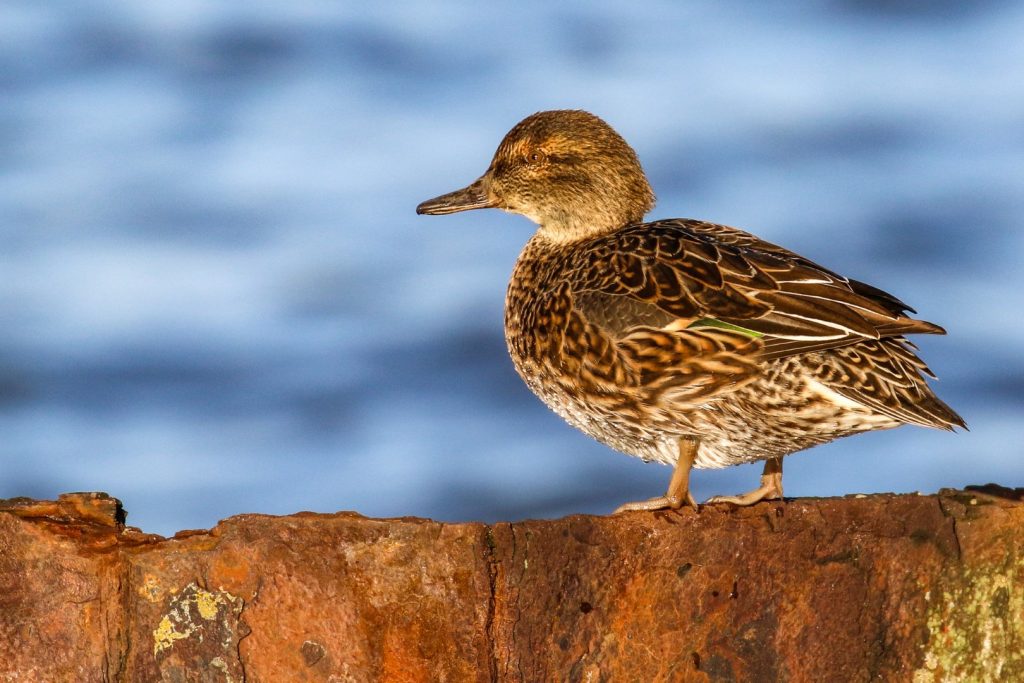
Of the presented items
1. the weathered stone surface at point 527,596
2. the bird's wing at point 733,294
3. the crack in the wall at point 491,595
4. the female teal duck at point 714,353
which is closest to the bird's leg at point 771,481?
the female teal duck at point 714,353

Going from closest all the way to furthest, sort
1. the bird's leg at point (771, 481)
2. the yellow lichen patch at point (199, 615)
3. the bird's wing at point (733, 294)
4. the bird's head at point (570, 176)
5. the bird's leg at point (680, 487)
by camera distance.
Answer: the yellow lichen patch at point (199, 615), the bird's wing at point (733, 294), the bird's leg at point (680, 487), the bird's leg at point (771, 481), the bird's head at point (570, 176)

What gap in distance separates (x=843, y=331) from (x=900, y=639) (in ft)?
4.86

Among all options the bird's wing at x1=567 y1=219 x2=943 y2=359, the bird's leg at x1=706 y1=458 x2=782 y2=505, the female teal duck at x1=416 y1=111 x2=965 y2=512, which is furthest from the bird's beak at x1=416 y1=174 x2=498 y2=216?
the bird's leg at x1=706 y1=458 x2=782 y2=505

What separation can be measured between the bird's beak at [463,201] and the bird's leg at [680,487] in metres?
2.64

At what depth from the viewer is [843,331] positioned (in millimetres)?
5301

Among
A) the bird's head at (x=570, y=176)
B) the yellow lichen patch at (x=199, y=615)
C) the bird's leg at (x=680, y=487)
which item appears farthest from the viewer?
the bird's head at (x=570, y=176)

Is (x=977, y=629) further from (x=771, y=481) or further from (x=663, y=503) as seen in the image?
(x=771, y=481)

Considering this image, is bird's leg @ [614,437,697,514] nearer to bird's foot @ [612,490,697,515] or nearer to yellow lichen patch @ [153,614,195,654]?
bird's foot @ [612,490,697,515]

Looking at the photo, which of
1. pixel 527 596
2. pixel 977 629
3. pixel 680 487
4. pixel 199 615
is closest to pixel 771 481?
pixel 680 487

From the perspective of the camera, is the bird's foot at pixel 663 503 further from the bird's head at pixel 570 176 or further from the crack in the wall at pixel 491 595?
the bird's head at pixel 570 176

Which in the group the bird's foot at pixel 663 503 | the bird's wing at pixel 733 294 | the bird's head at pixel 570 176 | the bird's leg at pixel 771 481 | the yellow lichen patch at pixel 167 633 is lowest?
the yellow lichen patch at pixel 167 633

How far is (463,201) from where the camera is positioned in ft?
26.4

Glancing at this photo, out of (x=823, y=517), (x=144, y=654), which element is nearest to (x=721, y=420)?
Answer: (x=823, y=517)

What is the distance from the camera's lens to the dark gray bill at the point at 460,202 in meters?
8.00
